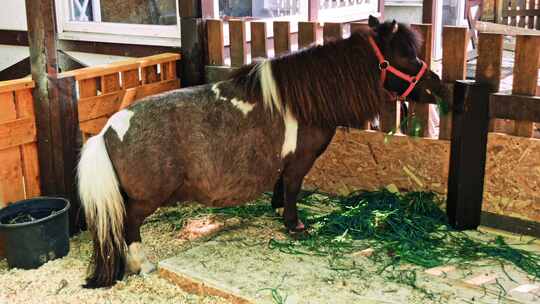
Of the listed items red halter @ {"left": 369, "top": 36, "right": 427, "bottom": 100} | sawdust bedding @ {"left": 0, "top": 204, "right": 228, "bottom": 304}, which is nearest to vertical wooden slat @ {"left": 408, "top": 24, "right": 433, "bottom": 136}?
red halter @ {"left": 369, "top": 36, "right": 427, "bottom": 100}

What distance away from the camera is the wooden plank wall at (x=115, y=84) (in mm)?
4289

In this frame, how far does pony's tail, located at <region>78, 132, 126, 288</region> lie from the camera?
3297mm

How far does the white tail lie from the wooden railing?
0.81 m

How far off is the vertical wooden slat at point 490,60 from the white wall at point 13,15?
4.76 metres

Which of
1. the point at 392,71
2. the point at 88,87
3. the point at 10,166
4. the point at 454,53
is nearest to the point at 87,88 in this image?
the point at 88,87

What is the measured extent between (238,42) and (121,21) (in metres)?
1.50

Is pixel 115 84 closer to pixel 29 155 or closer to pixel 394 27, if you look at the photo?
pixel 29 155

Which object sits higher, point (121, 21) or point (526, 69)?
point (121, 21)

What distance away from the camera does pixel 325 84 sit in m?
3.63

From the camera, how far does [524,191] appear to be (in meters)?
3.79

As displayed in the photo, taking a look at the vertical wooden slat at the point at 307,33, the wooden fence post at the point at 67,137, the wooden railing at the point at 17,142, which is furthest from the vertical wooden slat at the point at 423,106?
the wooden railing at the point at 17,142

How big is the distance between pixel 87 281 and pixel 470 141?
8.46ft

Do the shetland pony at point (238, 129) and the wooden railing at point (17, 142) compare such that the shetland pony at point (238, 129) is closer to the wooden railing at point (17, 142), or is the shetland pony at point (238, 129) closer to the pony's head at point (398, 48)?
the pony's head at point (398, 48)

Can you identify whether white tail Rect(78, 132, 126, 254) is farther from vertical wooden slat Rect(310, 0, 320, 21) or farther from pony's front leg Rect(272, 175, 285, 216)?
vertical wooden slat Rect(310, 0, 320, 21)
